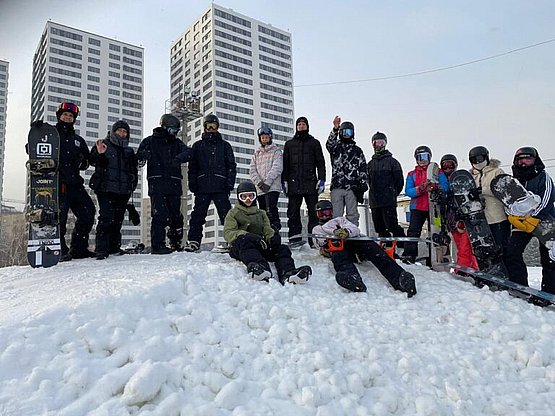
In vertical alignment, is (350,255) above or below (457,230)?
below

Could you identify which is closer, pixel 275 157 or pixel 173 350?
pixel 173 350

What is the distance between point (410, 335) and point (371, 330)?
0.37m

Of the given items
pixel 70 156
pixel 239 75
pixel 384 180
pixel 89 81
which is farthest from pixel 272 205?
pixel 89 81

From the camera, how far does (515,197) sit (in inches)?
201

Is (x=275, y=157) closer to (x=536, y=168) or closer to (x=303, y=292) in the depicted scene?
(x=303, y=292)

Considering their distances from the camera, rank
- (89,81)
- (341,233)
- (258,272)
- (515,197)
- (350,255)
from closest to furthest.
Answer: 1. (258,272)
2. (515,197)
3. (341,233)
4. (350,255)
5. (89,81)

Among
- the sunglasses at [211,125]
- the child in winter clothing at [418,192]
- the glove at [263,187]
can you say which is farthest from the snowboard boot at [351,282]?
the sunglasses at [211,125]

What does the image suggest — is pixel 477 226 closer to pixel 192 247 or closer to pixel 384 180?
pixel 384 180

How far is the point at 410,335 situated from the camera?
3.67 m

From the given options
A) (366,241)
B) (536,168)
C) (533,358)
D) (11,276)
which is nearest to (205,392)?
(533,358)

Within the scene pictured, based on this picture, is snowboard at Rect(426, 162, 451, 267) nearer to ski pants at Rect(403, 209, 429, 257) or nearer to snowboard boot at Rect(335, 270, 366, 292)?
ski pants at Rect(403, 209, 429, 257)

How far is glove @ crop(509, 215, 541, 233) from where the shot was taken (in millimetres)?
4980

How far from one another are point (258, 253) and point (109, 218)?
2942 mm

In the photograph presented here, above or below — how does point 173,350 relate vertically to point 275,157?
below
